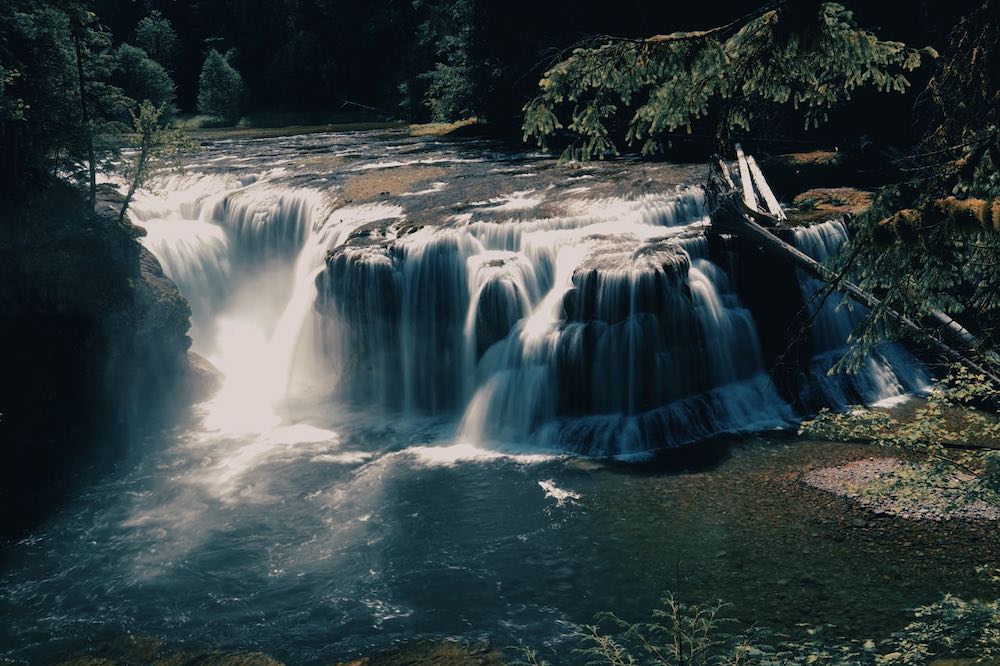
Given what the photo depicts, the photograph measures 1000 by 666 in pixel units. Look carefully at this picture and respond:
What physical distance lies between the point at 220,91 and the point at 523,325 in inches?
2163

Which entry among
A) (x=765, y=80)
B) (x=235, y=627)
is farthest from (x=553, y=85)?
(x=235, y=627)

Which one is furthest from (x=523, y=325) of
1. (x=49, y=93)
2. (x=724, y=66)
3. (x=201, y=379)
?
(x=49, y=93)

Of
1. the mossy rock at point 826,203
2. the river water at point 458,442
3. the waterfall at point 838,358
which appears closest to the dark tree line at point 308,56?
the river water at point 458,442

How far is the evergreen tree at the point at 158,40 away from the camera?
7250 centimetres

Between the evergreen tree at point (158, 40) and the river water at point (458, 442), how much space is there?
171 ft

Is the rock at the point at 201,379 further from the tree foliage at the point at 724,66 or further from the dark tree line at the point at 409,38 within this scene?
the tree foliage at the point at 724,66

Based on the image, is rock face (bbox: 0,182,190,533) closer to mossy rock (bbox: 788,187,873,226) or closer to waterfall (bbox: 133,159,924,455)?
waterfall (bbox: 133,159,924,455)

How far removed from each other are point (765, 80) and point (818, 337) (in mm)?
14055

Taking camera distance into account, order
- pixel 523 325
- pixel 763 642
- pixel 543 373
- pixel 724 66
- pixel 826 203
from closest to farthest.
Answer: pixel 724 66 → pixel 763 642 → pixel 543 373 → pixel 523 325 → pixel 826 203

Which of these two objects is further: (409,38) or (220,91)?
(409,38)

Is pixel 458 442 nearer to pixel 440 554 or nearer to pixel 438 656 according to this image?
pixel 440 554

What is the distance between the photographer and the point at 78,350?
1906 centimetres

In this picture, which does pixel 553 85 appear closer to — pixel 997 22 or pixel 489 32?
pixel 997 22

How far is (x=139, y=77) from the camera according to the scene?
59.7 meters
